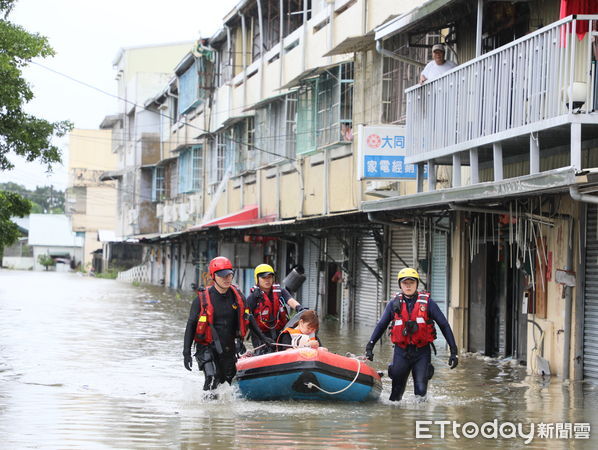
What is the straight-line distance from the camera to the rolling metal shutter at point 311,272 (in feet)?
95.2

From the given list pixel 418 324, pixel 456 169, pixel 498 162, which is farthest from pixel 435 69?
pixel 418 324

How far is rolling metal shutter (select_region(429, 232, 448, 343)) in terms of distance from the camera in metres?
19.8

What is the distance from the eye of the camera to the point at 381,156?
18.7 m

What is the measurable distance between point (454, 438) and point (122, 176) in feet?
183

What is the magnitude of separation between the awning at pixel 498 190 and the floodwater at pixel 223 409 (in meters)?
2.52

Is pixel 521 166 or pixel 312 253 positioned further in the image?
pixel 312 253

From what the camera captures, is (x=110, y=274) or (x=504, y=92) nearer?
(x=504, y=92)

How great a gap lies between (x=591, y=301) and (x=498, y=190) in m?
2.68

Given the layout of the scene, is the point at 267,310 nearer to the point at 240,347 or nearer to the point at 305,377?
the point at 240,347

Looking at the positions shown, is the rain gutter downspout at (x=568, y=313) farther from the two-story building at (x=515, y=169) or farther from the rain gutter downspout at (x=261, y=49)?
the rain gutter downspout at (x=261, y=49)

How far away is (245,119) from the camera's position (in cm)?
3438

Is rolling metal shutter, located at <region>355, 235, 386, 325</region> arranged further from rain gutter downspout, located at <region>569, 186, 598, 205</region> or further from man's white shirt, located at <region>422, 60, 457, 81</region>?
rain gutter downspout, located at <region>569, 186, 598, 205</region>

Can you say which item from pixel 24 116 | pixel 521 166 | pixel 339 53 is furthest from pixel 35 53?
pixel 521 166

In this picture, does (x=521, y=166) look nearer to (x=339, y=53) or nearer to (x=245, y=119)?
(x=339, y=53)
